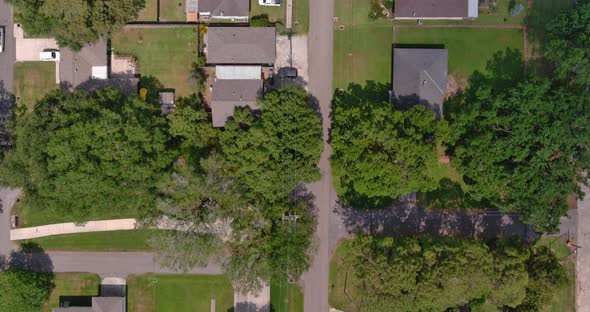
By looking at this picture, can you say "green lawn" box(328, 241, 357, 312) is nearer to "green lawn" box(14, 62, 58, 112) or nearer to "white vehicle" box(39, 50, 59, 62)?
"green lawn" box(14, 62, 58, 112)

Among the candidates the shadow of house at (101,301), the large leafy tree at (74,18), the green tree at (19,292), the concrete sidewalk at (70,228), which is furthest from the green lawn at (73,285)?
the large leafy tree at (74,18)

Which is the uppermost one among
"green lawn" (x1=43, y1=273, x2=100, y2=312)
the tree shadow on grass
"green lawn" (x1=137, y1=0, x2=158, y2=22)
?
"green lawn" (x1=137, y1=0, x2=158, y2=22)

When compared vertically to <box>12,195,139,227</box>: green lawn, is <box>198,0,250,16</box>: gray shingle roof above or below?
above

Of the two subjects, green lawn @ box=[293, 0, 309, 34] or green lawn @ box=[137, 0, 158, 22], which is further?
green lawn @ box=[137, 0, 158, 22]

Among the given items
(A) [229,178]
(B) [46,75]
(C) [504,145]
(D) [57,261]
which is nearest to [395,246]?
(C) [504,145]

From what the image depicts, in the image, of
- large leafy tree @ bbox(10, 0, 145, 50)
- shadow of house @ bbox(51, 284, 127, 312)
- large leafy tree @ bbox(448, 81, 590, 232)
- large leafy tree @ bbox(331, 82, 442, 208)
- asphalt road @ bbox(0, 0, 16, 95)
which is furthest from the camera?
asphalt road @ bbox(0, 0, 16, 95)

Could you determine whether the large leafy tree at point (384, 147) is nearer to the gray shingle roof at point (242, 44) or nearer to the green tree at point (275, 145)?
the green tree at point (275, 145)

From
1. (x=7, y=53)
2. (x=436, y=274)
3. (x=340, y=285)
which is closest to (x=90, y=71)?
(x=7, y=53)

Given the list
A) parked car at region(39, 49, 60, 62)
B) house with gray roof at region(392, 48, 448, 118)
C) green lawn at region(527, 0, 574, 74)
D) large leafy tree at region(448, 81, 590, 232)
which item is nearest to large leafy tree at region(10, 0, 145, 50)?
parked car at region(39, 49, 60, 62)
